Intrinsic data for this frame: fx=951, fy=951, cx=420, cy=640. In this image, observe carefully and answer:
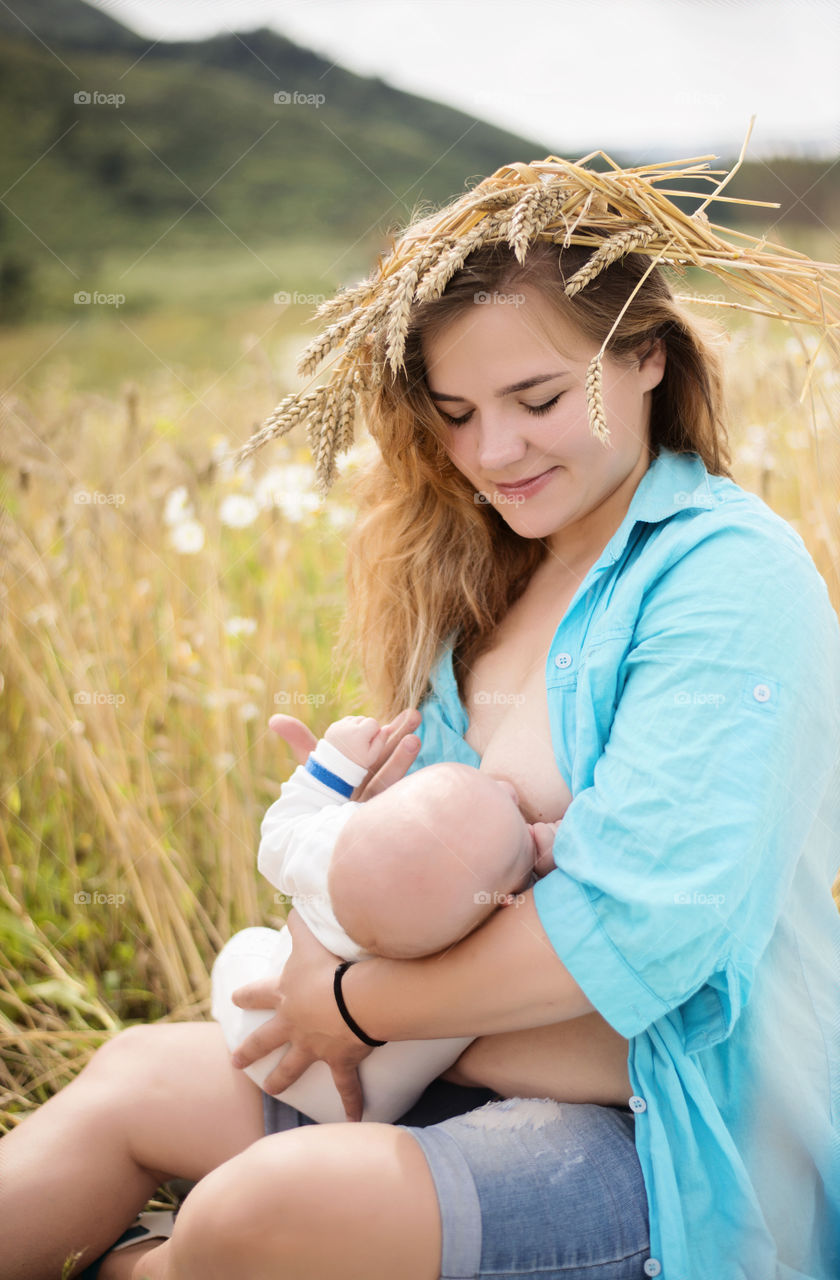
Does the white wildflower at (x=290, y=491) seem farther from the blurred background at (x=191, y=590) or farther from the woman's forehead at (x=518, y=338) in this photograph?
the woman's forehead at (x=518, y=338)

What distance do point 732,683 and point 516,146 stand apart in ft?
73.2

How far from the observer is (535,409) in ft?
4.10

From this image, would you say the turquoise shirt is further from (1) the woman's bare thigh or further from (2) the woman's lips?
(1) the woman's bare thigh

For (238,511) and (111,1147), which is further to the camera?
(238,511)

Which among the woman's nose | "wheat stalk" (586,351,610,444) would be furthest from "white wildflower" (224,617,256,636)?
"wheat stalk" (586,351,610,444)

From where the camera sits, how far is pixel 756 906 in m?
1.00

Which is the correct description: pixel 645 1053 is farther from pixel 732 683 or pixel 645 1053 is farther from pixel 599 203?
pixel 599 203

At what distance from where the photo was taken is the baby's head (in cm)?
108

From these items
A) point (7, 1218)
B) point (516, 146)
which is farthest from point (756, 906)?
point (516, 146)

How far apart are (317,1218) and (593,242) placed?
1196mm

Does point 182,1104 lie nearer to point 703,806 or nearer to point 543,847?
point 543,847

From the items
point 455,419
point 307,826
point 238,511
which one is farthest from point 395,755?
point 238,511

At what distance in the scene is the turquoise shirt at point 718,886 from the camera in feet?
3.23

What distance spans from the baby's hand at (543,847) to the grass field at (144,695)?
2.62 feet
